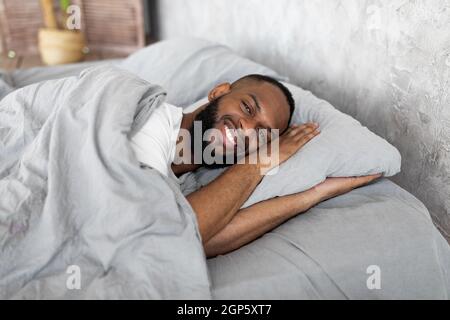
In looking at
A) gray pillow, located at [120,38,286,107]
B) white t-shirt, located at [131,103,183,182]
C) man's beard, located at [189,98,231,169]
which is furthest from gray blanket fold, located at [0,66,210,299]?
gray pillow, located at [120,38,286,107]

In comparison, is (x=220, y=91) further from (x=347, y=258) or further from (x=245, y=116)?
(x=347, y=258)

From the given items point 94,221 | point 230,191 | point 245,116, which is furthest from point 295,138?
point 94,221

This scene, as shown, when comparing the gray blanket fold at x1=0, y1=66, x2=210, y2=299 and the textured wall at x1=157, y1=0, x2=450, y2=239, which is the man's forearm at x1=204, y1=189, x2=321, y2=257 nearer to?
the gray blanket fold at x1=0, y1=66, x2=210, y2=299

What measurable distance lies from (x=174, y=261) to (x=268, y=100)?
1.91ft

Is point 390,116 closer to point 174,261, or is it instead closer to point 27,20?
point 174,261

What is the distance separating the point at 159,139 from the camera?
1047mm

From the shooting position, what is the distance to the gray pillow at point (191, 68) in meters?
1.51

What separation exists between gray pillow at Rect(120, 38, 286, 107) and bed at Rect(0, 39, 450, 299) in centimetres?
64

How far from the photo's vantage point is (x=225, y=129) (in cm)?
115

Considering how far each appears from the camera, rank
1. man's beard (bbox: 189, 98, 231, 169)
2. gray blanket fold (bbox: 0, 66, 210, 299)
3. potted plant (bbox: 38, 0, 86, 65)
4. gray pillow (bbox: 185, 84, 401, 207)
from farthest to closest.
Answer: potted plant (bbox: 38, 0, 86, 65) → man's beard (bbox: 189, 98, 231, 169) → gray pillow (bbox: 185, 84, 401, 207) → gray blanket fold (bbox: 0, 66, 210, 299)

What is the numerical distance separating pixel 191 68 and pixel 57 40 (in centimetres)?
148

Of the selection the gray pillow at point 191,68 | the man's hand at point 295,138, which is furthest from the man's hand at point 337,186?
the gray pillow at point 191,68

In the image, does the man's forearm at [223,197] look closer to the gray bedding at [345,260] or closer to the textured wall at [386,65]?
the gray bedding at [345,260]

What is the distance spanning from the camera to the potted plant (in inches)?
104
